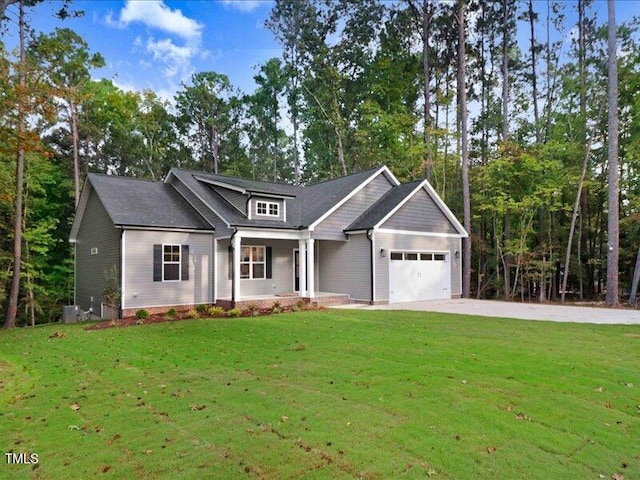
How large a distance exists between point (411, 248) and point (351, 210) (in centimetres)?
300

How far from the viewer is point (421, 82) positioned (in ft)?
90.2

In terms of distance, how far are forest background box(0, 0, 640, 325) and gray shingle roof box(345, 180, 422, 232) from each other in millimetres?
4565

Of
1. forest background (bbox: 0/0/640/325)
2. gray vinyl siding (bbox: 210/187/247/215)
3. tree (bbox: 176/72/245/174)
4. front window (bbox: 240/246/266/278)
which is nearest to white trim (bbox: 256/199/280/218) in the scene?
gray vinyl siding (bbox: 210/187/247/215)

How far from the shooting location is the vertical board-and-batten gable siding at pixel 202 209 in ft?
50.6

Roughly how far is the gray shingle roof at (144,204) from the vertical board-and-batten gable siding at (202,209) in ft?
0.61

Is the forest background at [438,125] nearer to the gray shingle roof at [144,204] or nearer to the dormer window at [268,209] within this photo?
the gray shingle roof at [144,204]

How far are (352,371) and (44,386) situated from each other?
14.4ft

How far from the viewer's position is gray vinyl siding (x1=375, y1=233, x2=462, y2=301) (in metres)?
16.7

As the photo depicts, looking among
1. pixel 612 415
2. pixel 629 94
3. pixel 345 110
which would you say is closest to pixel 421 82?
pixel 345 110

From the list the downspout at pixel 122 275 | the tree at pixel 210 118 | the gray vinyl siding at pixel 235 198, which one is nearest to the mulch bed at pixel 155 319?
the downspout at pixel 122 275

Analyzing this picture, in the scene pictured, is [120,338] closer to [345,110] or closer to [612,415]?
[612,415]

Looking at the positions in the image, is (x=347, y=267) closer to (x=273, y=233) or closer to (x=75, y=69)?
(x=273, y=233)

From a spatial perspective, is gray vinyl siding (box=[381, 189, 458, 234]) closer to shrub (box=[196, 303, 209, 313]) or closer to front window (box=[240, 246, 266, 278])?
front window (box=[240, 246, 266, 278])

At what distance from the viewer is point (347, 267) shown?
17.4 meters
